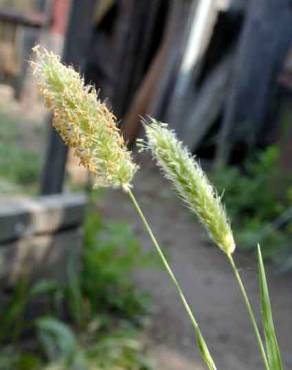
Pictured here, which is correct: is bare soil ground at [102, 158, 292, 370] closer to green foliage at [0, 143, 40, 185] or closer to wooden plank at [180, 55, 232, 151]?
green foliage at [0, 143, 40, 185]

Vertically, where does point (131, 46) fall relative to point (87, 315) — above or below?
above

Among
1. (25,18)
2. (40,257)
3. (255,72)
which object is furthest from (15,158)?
(25,18)

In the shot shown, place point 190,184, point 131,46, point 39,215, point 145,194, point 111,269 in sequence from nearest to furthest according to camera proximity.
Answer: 1. point 190,184
2. point 39,215
3. point 111,269
4. point 145,194
5. point 131,46

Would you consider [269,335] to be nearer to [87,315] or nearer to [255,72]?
[87,315]

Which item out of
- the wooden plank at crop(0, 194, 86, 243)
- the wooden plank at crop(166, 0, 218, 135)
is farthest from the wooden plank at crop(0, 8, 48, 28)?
the wooden plank at crop(0, 194, 86, 243)

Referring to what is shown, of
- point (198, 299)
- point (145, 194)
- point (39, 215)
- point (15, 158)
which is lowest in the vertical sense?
point (145, 194)
